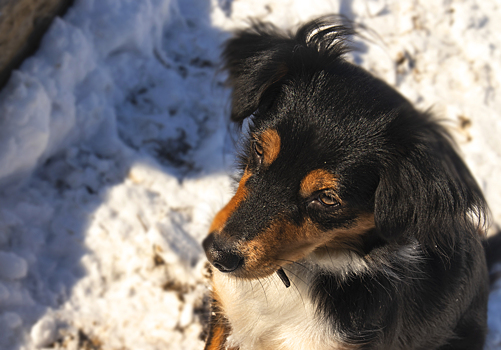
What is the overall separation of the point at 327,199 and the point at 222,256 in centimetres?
50

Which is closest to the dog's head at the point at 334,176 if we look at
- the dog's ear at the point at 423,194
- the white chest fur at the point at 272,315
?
the dog's ear at the point at 423,194

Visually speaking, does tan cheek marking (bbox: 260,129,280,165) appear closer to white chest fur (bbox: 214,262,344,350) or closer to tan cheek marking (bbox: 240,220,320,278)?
tan cheek marking (bbox: 240,220,320,278)

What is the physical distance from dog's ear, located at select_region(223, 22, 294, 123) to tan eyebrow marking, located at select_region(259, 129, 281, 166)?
235 mm

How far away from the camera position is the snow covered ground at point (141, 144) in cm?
280

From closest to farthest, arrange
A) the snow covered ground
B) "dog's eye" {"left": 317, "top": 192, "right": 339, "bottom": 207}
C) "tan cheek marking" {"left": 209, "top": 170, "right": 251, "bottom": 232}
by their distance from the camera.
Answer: "dog's eye" {"left": 317, "top": 192, "right": 339, "bottom": 207} < "tan cheek marking" {"left": 209, "top": 170, "right": 251, "bottom": 232} < the snow covered ground

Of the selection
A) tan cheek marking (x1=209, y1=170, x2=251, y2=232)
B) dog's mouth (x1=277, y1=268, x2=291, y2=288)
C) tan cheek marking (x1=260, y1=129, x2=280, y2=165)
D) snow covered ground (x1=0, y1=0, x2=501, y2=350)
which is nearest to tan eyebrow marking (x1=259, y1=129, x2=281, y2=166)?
tan cheek marking (x1=260, y1=129, x2=280, y2=165)

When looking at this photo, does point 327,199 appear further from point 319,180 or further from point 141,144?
point 141,144

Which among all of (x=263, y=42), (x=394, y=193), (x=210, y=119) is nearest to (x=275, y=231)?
(x=394, y=193)

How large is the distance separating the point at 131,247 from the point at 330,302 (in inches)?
64.5

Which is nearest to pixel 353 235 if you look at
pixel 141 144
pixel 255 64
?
pixel 255 64

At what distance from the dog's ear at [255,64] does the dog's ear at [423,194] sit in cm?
67

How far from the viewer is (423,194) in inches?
62.4

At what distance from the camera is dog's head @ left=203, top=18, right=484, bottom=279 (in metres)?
1.62

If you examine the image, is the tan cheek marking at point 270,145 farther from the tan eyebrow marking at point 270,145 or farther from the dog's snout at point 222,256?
the dog's snout at point 222,256
